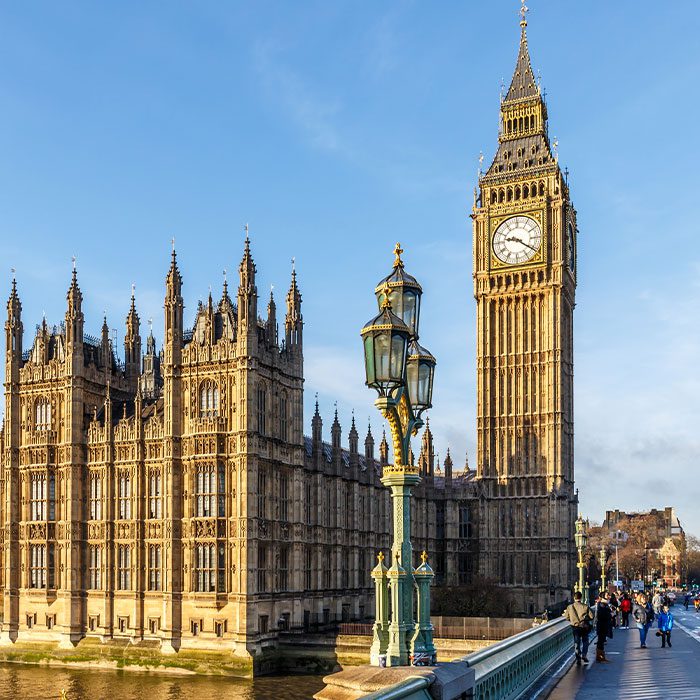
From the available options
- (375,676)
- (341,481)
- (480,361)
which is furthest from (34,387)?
(375,676)

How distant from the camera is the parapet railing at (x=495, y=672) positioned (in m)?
10.6

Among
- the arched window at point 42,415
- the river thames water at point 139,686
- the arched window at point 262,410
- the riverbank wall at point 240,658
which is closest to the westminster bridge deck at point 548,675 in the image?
the river thames water at point 139,686

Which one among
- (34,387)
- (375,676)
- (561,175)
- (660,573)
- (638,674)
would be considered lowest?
(660,573)

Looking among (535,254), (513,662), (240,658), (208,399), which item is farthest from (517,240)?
(513,662)

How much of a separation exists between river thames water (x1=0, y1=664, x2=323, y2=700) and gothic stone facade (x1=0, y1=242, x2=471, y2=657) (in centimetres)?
276

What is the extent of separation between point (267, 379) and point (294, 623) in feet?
53.2

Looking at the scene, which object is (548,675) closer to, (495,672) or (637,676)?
(637,676)

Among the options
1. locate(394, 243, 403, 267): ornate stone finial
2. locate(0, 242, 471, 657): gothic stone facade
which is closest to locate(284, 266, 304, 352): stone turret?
locate(0, 242, 471, 657): gothic stone facade

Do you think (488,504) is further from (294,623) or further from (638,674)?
(638,674)

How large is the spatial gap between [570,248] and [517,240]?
650 cm

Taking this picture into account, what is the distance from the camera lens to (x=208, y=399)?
62906 millimetres

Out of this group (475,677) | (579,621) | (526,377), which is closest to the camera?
(475,677)

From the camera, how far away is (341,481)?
74.9 meters

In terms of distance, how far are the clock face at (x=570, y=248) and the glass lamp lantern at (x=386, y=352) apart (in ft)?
286
